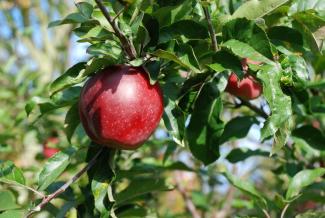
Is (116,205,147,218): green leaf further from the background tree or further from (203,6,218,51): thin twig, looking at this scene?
(203,6,218,51): thin twig

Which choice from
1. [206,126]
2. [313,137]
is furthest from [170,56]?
[313,137]

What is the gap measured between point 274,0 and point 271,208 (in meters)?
0.51

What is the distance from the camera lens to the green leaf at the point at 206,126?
122 cm

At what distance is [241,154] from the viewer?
63.7 inches

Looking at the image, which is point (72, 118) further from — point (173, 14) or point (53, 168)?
point (173, 14)

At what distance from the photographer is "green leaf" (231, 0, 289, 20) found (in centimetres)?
107

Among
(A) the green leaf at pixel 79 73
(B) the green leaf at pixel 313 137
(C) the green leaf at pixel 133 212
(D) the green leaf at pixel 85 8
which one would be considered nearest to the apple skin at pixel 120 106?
(A) the green leaf at pixel 79 73

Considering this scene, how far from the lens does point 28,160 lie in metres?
3.12

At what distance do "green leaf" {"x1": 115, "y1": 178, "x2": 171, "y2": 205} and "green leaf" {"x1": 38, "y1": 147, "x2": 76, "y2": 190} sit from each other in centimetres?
21

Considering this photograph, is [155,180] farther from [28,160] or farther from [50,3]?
[50,3]

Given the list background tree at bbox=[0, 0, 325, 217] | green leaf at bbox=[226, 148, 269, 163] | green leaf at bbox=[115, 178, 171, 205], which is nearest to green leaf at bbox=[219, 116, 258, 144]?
background tree at bbox=[0, 0, 325, 217]

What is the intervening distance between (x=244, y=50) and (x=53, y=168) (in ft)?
1.48

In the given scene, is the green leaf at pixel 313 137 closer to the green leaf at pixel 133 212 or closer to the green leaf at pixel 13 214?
the green leaf at pixel 133 212

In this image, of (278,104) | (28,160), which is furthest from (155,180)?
(28,160)
